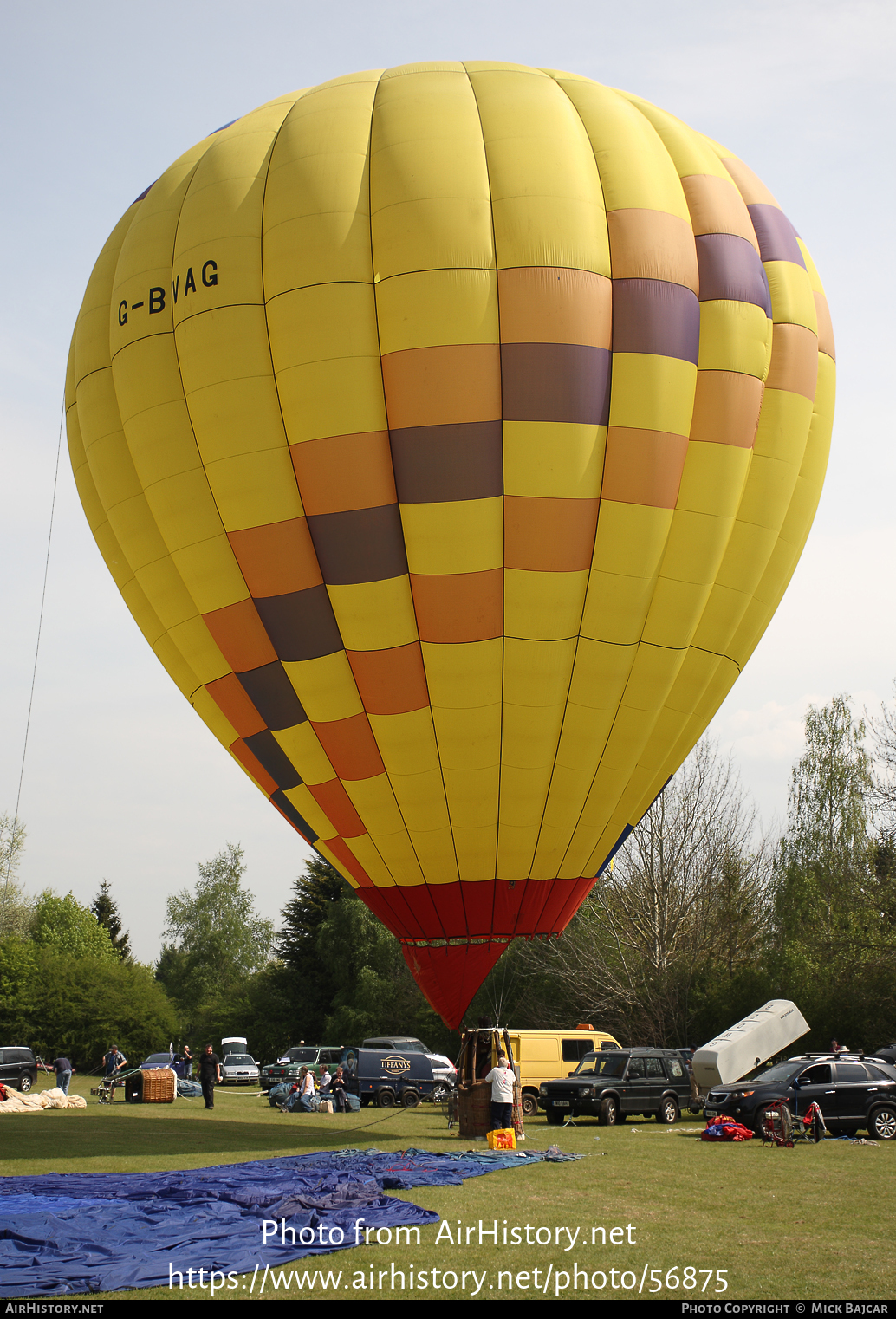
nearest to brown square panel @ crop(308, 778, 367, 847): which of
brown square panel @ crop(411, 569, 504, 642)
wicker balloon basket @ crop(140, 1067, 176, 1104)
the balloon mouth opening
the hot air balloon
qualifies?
the hot air balloon

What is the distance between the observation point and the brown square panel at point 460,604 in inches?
375

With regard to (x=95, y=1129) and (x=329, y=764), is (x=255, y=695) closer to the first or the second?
(x=329, y=764)

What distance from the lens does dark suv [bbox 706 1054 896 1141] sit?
43.6ft

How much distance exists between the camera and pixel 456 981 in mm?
10688

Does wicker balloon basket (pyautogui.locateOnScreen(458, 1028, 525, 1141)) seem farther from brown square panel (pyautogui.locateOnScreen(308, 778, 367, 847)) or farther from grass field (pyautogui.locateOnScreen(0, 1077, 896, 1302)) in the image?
brown square panel (pyautogui.locateOnScreen(308, 778, 367, 847))

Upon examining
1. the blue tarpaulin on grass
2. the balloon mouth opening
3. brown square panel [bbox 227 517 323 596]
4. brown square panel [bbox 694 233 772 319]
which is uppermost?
brown square panel [bbox 694 233 772 319]

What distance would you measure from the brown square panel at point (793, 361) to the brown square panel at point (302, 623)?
4913 mm

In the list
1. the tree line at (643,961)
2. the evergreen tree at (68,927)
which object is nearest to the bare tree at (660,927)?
the tree line at (643,961)

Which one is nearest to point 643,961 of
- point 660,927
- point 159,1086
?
point 660,927

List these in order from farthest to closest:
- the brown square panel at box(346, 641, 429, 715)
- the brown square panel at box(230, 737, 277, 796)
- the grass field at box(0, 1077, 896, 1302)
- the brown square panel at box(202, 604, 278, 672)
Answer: the brown square panel at box(230, 737, 277, 796)
the brown square panel at box(202, 604, 278, 672)
the brown square panel at box(346, 641, 429, 715)
the grass field at box(0, 1077, 896, 1302)

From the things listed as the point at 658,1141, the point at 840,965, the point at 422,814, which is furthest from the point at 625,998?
the point at 422,814

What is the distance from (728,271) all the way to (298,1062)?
20875 millimetres

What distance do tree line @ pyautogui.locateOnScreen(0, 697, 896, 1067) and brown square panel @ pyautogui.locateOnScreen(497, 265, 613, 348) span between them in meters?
11.6

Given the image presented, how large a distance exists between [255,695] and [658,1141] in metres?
7.33
